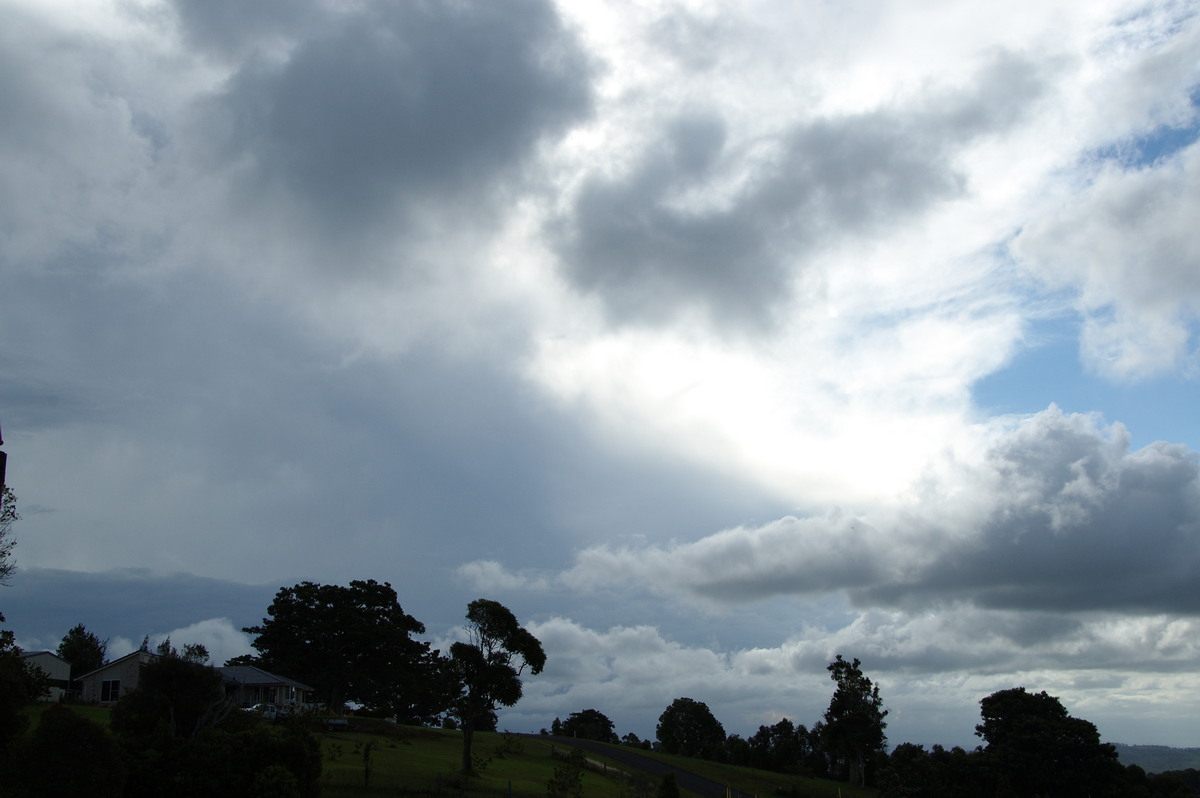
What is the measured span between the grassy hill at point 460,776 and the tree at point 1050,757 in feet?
51.4

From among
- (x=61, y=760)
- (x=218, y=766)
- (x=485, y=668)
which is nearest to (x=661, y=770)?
(x=485, y=668)

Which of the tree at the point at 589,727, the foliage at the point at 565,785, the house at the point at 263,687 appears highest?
the house at the point at 263,687

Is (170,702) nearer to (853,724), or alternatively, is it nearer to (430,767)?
(430,767)

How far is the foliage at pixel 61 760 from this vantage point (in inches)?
957

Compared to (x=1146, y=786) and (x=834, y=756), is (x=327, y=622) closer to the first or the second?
(x=834, y=756)

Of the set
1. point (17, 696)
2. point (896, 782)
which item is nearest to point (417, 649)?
point (896, 782)

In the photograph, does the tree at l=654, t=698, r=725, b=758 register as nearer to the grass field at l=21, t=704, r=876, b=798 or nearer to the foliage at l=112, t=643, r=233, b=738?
the grass field at l=21, t=704, r=876, b=798

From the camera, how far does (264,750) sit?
100ft

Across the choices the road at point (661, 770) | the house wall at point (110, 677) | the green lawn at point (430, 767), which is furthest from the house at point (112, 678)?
the road at point (661, 770)

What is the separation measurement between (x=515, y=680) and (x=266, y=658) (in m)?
42.4

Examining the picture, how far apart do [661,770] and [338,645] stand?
34.1 metres

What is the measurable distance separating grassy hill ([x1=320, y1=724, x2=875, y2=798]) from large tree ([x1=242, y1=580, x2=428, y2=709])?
11.8 metres

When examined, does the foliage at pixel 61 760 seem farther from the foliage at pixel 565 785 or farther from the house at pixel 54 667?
the house at pixel 54 667

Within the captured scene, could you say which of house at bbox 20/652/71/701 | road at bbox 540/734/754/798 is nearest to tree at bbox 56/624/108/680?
house at bbox 20/652/71/701
